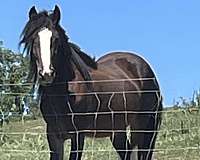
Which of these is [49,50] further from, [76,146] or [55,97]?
[76,146]

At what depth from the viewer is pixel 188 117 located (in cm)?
962

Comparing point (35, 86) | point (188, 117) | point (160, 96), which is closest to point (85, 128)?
point (35, 86)

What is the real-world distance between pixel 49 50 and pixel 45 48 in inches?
1.8

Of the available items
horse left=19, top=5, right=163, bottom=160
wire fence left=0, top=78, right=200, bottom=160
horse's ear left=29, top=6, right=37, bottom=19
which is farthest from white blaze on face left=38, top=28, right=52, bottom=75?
wire fence left=0, top=78, right=200, bottom=160

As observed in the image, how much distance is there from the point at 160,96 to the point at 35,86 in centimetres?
234

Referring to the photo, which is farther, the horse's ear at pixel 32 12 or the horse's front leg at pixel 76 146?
the horse's ear at pixel 32 12

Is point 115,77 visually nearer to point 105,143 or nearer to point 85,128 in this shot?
point 85,128

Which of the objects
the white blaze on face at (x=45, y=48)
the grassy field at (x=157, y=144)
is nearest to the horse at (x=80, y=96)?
the white blaze on face at (x=45, y=48)

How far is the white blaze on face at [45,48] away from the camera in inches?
223

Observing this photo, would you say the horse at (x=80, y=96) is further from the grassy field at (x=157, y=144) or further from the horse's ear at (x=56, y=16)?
the grassy field at (x=157, y=144)

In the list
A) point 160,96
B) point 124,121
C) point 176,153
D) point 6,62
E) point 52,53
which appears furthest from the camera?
point 6,62

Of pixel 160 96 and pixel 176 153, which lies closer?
pixel 160 96

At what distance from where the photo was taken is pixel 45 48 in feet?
19.0

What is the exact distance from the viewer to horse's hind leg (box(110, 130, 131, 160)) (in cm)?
753
